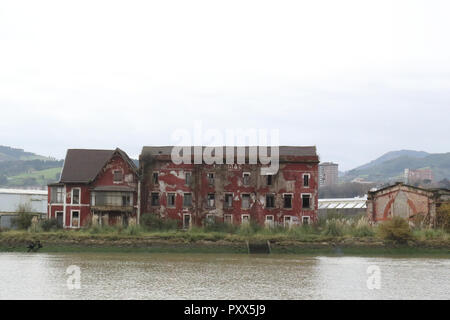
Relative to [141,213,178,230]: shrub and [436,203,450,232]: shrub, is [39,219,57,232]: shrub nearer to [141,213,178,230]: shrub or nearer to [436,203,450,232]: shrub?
Answer: [141,213,178,230]: shrub

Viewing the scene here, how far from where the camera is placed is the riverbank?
5069 cm

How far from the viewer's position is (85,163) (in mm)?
62562

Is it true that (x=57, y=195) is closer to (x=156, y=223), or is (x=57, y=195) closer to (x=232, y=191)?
(x=156, y=223)

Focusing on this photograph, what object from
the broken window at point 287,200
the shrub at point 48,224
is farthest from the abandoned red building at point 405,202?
the shrub at point 48,224

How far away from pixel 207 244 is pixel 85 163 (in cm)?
1682

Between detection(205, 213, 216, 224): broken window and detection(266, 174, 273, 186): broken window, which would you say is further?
detection(266, 174, 273, 186): broken window

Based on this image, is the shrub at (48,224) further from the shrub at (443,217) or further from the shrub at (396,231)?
the shrub at (443,217)

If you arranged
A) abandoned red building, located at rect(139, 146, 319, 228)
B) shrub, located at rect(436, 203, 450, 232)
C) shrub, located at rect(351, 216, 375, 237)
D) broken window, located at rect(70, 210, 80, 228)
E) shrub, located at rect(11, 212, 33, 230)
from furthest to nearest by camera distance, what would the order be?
abandoned red building, located at rect(139, 146, 319, 228), broken window, located at rect(70, 210, 80, 228), shrub, located at rect(436, 203, 450, 232), shrub, located at rect(11, 212, 33, 230), shrub, located at rect(351, 216, 375, 237)

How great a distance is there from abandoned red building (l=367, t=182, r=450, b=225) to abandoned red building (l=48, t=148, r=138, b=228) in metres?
21.5

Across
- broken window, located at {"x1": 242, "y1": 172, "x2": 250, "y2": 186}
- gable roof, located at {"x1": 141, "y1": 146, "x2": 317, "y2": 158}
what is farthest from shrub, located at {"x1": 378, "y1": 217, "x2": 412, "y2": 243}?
broken window, located at {"x1": 242, "y1": 172, "x2": 250, "y2": 186}

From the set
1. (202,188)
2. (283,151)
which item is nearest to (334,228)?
(283,151)

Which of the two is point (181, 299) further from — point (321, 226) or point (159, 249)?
point (321, 226)

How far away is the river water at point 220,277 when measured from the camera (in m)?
29.8
